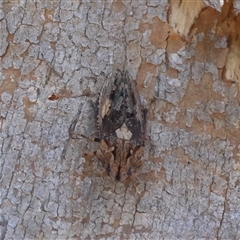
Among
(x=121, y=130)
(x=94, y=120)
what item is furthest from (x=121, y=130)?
(x=94, y=120)

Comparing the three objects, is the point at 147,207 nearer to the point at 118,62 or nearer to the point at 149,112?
the point at 149,112

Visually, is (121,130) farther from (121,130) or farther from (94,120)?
(94,120)

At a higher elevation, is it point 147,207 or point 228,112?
point 228,112

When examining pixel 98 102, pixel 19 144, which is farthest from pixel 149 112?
pixel 19 144
